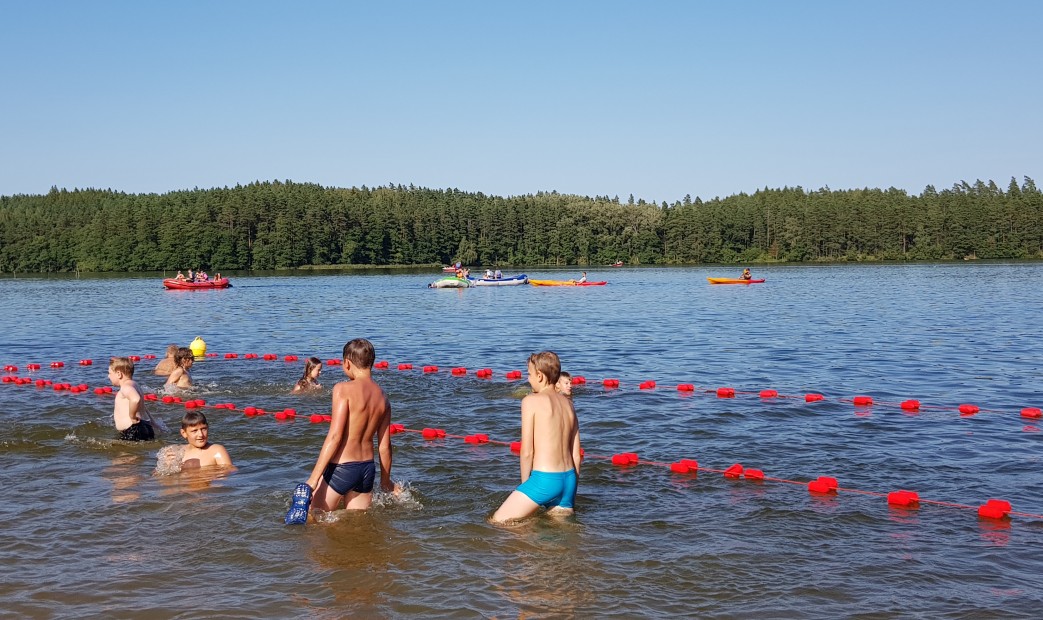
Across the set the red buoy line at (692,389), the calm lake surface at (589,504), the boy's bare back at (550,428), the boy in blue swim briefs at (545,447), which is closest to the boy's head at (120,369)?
the calm lake surface at (589,504)

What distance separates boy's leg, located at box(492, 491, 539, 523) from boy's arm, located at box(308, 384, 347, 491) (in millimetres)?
1684

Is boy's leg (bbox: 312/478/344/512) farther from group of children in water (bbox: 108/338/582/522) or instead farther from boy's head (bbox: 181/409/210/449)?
boy's head (bbox: 181/409/210/449)

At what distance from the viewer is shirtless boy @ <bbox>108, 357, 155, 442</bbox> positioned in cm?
1181

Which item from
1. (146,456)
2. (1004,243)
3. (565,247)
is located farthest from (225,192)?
(146,456)

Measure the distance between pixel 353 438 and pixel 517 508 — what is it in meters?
1.66

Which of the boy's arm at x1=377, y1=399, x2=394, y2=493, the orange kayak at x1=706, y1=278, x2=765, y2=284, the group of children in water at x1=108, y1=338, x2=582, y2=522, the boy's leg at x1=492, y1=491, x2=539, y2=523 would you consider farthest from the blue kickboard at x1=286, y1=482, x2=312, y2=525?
the orange kayak at x1=706, y1=278, x2=765, y2=284

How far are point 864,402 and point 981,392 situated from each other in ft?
10.0

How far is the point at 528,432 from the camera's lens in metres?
7.93

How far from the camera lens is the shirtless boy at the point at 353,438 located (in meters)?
7.86

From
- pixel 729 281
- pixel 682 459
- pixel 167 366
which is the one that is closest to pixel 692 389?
pixel 682 459

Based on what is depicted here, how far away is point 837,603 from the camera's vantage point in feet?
21.9

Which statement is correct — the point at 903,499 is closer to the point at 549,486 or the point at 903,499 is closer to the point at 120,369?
the point at 549,486

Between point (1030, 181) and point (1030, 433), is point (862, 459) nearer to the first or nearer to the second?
point (1030, 433)

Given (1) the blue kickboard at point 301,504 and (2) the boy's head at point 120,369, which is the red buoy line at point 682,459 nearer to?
(2) the boy's head at point 120,369
